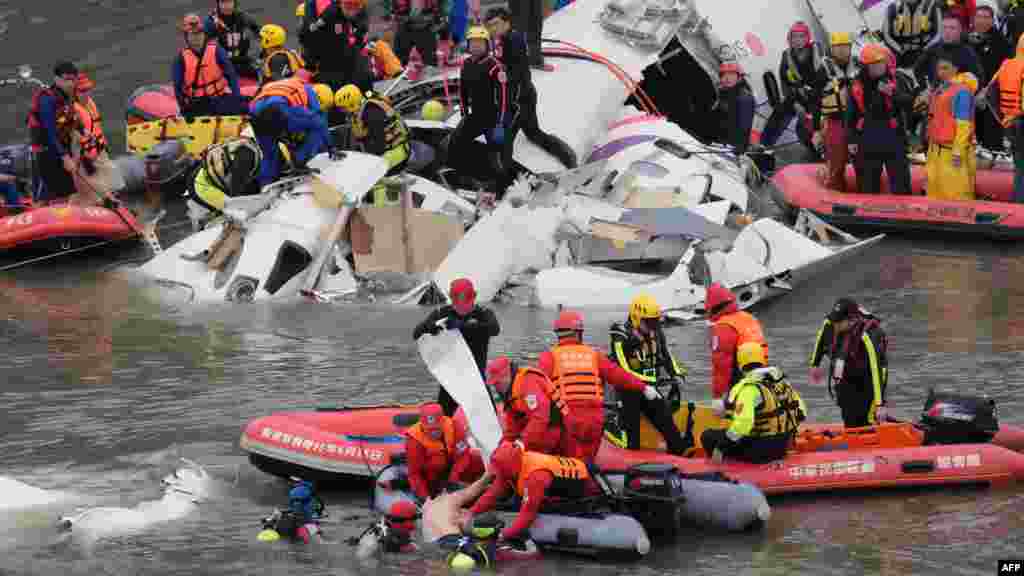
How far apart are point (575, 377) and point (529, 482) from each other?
86 centimetres

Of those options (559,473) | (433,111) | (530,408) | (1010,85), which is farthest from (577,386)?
(1010,85)

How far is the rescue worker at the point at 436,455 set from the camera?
38.6 ft

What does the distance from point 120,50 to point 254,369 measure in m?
13.3

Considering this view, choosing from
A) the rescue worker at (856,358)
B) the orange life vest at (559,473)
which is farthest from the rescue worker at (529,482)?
the rescue worker at (856,358)

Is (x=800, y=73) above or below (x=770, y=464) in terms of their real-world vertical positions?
above

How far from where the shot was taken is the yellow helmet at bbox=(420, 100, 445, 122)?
19.5 meters

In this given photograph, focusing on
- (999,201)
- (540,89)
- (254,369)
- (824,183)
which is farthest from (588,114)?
(254,369)

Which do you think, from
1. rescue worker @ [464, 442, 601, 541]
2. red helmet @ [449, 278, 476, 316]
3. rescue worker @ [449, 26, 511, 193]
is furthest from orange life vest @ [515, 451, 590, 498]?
rescue worker @ [449, 26, 511, 193]

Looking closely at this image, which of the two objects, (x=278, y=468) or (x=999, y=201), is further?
(x=999, y=201)

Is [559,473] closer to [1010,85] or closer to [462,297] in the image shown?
[462,297]

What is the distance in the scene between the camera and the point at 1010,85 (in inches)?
728

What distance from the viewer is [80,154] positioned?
1927cm

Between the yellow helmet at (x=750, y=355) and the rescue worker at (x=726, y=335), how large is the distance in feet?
0.66

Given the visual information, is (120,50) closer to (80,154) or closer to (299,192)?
(80,154)
